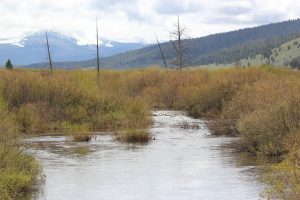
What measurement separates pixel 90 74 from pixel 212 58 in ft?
457

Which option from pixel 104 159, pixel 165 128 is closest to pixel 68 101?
pixel 165 128

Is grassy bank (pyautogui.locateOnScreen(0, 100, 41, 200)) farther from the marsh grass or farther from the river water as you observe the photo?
the marsh grass

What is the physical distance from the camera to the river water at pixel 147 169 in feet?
53.5

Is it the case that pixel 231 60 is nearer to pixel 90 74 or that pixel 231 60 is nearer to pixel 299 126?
pixel 90 74

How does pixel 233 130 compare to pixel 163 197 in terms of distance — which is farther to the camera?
pixel 233 130

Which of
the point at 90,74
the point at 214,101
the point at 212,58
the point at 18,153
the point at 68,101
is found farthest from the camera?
the point at 212,58

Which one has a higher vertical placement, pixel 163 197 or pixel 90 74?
pixel 90 74

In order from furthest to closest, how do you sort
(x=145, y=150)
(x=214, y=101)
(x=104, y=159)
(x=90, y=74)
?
1. (x=90, y=74)
2. (x=214, y=101)
3. (x=145, y=150)
4. (x=104, y=159)

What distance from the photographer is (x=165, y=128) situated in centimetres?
3294

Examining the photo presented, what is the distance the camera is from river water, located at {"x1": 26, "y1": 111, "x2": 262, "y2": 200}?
642 inches

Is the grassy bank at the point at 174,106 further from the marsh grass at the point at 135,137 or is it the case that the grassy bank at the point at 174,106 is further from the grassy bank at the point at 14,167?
the grassy bank at the point at 14,167

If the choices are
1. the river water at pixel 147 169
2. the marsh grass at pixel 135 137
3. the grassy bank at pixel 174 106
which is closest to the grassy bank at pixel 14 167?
the river water at pixel 147 169

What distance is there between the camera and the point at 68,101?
3506 cm

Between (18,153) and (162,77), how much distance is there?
3889cm
